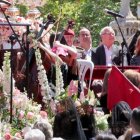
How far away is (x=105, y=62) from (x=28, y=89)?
247 centimetres

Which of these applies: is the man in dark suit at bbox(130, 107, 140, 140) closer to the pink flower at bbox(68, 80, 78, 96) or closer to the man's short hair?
the man's short hair

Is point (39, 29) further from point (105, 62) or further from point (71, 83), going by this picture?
point (105, 62)

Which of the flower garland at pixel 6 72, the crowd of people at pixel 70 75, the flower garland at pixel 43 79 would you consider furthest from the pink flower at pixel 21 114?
the crowd of people at pixel 70 75

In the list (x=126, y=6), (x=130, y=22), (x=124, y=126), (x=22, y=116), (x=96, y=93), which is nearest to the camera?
(x=124, y=126)

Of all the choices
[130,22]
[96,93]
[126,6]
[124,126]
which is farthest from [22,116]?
[126,6]

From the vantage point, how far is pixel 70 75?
10023 mm

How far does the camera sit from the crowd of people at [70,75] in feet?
23.1

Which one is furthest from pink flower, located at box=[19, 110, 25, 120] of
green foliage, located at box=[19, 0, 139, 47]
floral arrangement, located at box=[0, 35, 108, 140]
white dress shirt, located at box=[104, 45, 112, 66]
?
green foliage, located at box=[19, 0, 139, 47]

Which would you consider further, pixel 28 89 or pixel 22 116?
pixel 28 89

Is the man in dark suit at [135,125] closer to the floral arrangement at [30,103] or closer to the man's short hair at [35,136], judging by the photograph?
the man's short hair at [35,136]

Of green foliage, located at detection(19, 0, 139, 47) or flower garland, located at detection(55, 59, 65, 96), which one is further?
green foliage, located at detection(19, 0, 139, 47)

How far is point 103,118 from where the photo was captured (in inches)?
347

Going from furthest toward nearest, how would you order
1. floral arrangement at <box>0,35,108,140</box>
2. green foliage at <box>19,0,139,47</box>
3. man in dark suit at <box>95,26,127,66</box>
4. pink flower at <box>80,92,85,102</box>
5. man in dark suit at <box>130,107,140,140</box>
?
green foliage at <box>19,0,139,47</box> < man in dark suit at <box>95,26,127,66</box> < pink flower at <box>80,92,85,102</box> < floral arrangement at <box>0,35,108,140</box> < man in dark suit at <box>130,107,140,140</box>

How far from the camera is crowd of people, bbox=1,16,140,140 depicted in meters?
7.04
